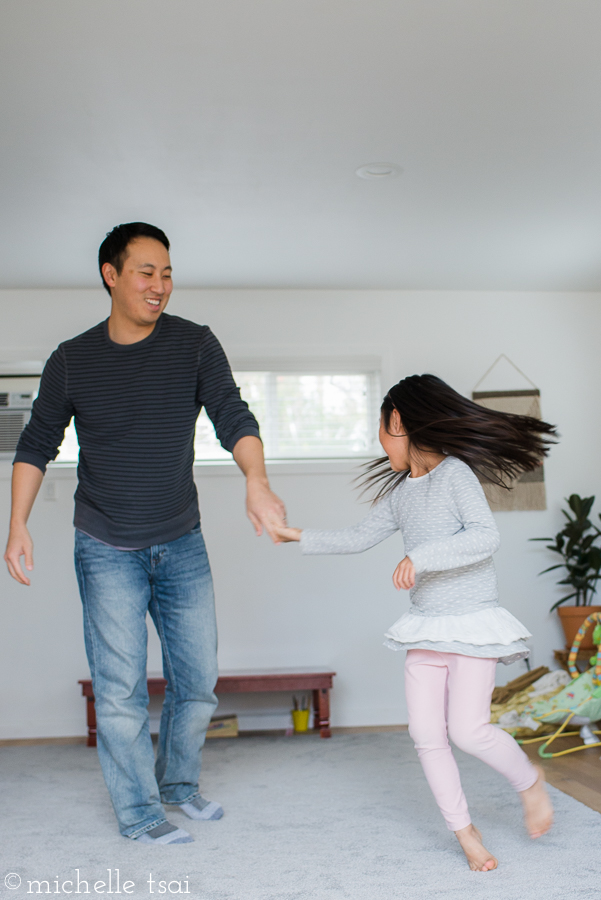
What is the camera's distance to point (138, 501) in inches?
80.9

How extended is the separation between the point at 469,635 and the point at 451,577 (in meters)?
0.15

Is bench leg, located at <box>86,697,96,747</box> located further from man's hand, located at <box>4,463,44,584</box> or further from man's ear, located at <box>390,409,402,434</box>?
man's ear, located at <box>390,409,402,434</box>

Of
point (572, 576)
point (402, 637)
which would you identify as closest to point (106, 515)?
point (402, 637)

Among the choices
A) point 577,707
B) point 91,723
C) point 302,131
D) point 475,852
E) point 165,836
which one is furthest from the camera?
point 91,723

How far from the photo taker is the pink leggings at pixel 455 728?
175 centimetres

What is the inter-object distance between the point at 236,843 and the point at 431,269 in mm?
2830

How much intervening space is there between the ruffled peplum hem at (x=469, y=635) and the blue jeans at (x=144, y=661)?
0.60 m

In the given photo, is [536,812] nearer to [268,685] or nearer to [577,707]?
[577,707]

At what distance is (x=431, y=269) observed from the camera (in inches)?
152

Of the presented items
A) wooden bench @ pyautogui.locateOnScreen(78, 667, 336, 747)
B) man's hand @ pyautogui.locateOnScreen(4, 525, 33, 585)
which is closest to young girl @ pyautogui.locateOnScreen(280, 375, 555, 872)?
man's hand @ pyautogui.locateOnScreen(4, 525, 33, 585)

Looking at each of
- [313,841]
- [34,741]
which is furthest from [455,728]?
[34,741]

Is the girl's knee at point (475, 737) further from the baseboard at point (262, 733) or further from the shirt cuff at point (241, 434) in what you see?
the baseboard at point (262, 733)

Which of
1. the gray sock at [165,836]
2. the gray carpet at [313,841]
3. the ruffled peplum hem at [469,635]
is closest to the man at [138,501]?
the gray sock at [165,836]

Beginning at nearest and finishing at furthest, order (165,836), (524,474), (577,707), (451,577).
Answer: (451,577), (165,836), (577,707), (524,474)
